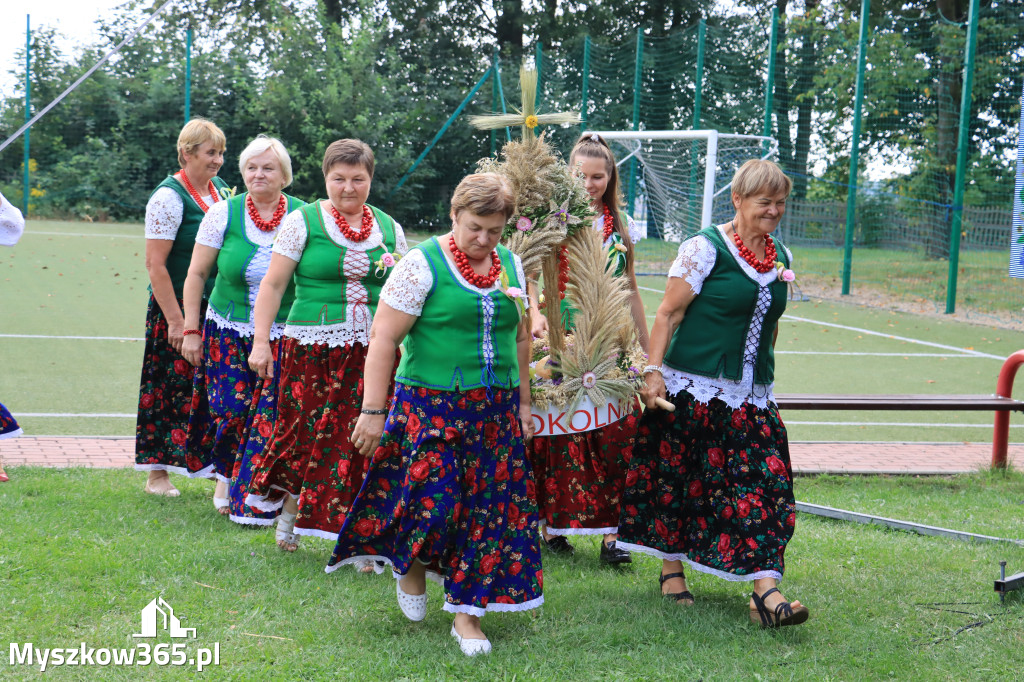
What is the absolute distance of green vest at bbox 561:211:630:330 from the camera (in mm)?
4641

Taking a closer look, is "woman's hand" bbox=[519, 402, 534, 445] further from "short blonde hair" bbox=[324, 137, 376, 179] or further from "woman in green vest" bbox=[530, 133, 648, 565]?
"short blonde hair" bbox=[324, 137, 376, 179]

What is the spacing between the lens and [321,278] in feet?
15.3

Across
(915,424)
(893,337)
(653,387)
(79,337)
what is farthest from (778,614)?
(893,337)

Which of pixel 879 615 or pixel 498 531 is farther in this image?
pixel 879 615

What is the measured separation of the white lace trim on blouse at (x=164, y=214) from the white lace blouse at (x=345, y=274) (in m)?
0.97

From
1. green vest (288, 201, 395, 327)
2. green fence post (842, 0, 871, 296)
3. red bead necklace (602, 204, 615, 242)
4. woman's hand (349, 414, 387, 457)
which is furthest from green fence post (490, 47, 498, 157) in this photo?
woman's hand (349, 414, 387, 457)

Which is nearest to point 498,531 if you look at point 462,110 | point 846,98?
point 846,98

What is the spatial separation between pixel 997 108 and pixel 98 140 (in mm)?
18485

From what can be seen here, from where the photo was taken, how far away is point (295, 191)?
85.1 ft

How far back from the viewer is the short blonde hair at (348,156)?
4.66 m

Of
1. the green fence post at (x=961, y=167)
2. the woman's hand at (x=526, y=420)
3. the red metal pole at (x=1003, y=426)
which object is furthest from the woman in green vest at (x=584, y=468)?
the green fence post at (x=961, y=167)

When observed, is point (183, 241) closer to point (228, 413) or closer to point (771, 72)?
point (228, 413)

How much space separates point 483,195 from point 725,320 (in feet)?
3.75

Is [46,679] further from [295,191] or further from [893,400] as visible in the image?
[295,191]
